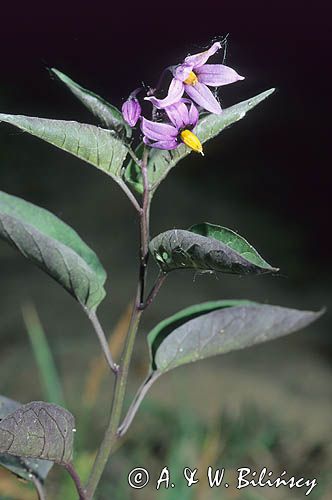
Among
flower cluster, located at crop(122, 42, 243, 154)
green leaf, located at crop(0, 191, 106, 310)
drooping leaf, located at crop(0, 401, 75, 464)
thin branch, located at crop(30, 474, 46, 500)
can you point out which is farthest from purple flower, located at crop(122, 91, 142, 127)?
thin branch, located at crop(30, 474, 46, 500)

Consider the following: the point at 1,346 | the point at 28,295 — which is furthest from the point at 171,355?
the point at 28,295

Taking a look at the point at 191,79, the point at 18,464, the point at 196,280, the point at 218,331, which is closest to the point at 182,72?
the point at 191,79

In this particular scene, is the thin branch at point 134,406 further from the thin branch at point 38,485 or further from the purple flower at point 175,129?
the purple flower at point 175,129

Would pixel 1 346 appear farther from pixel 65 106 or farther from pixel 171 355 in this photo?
pixel 65 106

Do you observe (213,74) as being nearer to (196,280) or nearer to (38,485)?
(38,485)

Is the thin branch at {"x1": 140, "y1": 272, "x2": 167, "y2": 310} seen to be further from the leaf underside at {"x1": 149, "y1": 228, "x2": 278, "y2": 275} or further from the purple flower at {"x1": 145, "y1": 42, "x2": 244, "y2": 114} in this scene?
the purple flower at {"x1": 145, "y1": 42, "x2": 244, "y2": 114}

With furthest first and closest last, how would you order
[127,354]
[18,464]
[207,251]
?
1. [18,464]
2. [127,354]
3. [207,251]

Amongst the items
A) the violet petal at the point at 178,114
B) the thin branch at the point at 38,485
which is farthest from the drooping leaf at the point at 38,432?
the violet petal at the point at 178,114
